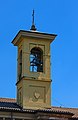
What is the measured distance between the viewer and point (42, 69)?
1395 inches

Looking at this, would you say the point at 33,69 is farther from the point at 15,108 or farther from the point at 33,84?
the point at 15,108

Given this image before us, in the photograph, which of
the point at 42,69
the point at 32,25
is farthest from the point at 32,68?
the point at 32,25

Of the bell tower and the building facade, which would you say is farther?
the bell tower

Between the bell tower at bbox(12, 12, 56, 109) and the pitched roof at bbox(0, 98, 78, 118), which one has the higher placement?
the bell tower at bbox(12, 12, 56, 109)

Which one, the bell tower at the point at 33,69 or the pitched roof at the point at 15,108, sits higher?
the bell tower at the point at 33,69

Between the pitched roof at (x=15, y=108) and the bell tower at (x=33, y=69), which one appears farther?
the bell tower at (x=33, y=69)

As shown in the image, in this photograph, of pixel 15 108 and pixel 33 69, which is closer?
pixel 15 108

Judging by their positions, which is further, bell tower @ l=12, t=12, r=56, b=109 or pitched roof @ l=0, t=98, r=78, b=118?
bell tower @ l=12, t=12, r=56, b=109

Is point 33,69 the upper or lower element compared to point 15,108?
upper

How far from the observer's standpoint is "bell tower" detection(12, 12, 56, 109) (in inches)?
1342

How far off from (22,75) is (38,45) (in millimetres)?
2697

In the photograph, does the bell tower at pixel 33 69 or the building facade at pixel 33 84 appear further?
the bell tower at pixel 33 69

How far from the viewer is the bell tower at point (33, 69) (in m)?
34.1

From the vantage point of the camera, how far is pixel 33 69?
35.2 m
